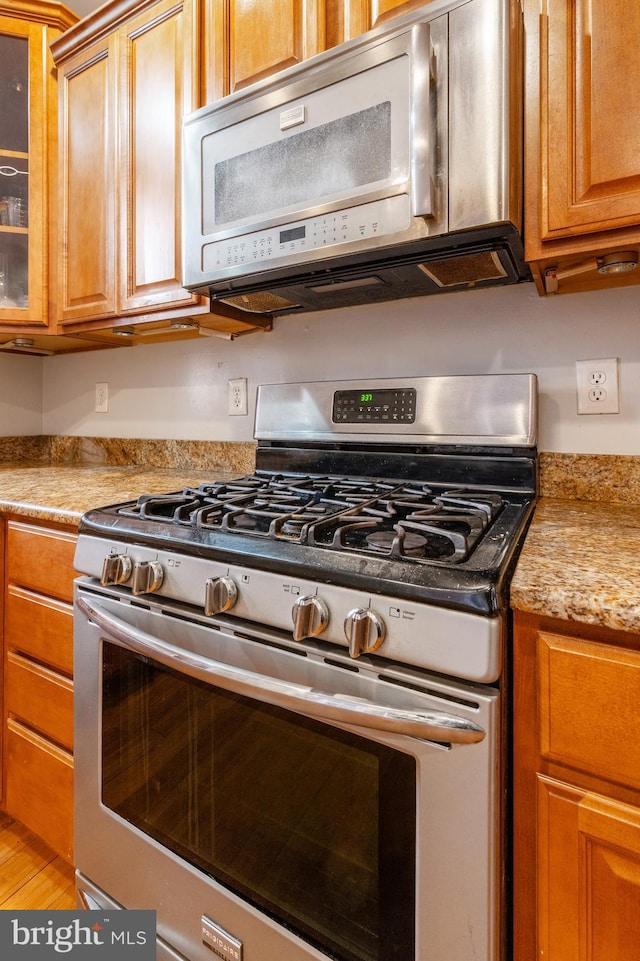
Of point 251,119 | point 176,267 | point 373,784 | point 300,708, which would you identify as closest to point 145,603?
point 300,708

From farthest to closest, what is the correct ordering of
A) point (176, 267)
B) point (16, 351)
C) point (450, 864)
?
point (16, 351)
point (176, 267)
point (450, 864)

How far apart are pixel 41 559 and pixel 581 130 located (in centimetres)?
137

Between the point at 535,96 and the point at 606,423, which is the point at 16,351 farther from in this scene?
the point at 606,423

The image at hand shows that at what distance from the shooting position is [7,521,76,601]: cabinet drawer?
112cm

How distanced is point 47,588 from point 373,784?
0.84 meters

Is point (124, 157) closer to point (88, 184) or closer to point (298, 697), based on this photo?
point (88, 184)

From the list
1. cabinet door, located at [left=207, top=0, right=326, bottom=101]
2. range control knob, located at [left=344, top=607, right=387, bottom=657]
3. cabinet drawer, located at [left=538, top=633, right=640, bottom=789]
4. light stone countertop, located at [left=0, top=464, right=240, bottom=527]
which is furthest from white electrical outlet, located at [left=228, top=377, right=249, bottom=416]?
cabinet drawer, located at [left=538, top=633, right=640, bottom=789]

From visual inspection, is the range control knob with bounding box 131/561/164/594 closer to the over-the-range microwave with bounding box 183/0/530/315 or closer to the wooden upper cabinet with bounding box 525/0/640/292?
the over-the-range microwave with bounding box 183/0/530/315

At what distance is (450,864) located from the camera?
0.64 meters

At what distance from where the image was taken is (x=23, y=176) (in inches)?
66.7

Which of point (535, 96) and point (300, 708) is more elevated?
point (535, 96)

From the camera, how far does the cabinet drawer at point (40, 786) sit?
1.15m

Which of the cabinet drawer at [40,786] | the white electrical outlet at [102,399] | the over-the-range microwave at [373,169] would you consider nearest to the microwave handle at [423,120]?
the over-the-range microwave at [373,169]

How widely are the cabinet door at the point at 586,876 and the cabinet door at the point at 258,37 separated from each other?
1462 mm
